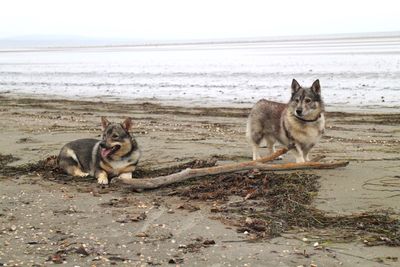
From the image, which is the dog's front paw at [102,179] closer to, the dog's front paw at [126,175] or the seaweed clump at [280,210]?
the dog's front paw at [126,175]

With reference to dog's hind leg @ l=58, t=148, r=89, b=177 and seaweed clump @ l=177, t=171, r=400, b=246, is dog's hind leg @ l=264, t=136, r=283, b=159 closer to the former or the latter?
seaweed clump @ l=177, t=171, r=400, b=246

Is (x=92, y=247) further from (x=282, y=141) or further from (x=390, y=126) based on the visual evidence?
(x=390, y=126)

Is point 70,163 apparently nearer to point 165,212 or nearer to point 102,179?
point 102,179

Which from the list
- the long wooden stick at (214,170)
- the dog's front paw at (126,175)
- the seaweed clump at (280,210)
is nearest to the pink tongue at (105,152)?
the dog's front paw at (126,175)

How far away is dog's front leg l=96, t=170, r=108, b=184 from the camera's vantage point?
7461 mm

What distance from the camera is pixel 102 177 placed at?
7551 millimetres

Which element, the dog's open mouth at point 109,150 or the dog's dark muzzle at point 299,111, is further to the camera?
the dog's dark muzzle at point 299,111

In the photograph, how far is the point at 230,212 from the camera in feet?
19.0

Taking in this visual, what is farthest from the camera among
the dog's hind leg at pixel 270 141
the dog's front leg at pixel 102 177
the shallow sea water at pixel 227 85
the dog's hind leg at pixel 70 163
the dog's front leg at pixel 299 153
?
the shallow sea water at pixel 227 85

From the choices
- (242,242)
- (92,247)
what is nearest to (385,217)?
(242,242)

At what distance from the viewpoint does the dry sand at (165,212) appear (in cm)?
453

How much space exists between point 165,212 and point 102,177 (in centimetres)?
197

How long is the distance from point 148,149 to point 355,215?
4.89 meters

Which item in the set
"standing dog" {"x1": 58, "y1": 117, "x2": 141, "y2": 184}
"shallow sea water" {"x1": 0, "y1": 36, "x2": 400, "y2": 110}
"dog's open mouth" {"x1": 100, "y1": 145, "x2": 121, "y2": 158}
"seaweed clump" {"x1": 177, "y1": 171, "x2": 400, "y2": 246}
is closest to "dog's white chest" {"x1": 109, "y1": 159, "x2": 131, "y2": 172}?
"standing dog" {"x1": 58, "y1": 117, "x2": 141, "y2": 184}
